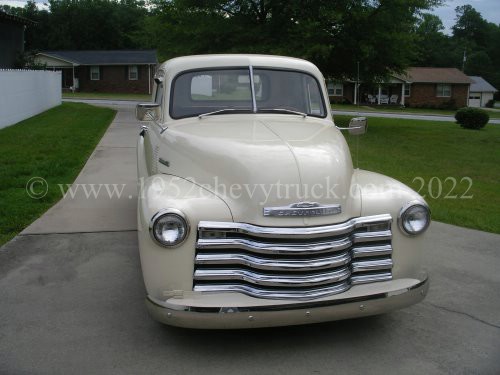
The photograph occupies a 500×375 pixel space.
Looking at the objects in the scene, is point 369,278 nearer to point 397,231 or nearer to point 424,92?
point 397,231

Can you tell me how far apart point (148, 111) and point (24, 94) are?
568 inches

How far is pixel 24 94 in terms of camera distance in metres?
18.2

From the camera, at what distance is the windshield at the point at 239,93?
500cm

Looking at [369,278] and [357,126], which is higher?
[357,126]

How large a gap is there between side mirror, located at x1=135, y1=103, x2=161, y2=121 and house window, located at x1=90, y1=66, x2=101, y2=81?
46.3m

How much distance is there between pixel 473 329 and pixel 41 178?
707 cm

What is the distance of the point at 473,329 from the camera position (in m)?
4.15

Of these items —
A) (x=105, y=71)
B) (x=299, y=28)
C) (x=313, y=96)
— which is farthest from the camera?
(x=105, y=71)

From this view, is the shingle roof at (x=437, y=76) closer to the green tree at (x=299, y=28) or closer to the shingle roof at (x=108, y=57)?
the shingle roof at (x=108, y=57)

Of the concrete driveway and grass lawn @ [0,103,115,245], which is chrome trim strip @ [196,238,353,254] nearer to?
the concrete driveway

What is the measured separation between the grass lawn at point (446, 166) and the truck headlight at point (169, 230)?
475cm

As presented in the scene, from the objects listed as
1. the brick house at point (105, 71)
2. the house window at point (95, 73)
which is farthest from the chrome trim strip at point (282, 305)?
the house window at point (95, 73)

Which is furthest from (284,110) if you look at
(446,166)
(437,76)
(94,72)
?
(437,76)

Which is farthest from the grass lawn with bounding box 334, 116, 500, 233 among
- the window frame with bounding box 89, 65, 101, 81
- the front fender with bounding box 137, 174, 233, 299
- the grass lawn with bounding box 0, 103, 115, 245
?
the window frame with bounding box 89, 65, 101, 81
